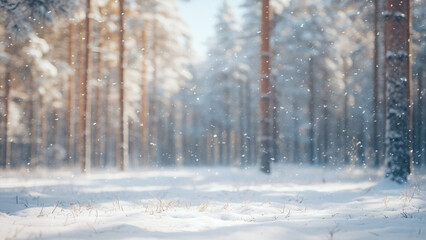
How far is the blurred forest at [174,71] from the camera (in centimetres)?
1266

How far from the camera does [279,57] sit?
70.7 ft

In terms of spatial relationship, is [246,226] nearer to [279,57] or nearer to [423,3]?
[279,57]

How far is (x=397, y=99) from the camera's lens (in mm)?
7801

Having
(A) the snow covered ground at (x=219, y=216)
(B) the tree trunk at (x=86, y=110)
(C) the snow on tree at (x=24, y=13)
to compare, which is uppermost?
(C) the snow on tree at (x=24, y=13)

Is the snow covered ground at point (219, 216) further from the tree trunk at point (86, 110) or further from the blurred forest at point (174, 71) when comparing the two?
the tree trunk at point (86, 110)

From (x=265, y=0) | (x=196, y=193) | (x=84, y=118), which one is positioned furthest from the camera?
(x=84, y=118)

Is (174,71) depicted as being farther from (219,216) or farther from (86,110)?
(219,216)

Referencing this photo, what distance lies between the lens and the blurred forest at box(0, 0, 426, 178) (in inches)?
499

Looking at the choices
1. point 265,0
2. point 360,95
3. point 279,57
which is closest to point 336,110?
point 360,95

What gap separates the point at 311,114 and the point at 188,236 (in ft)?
64.7

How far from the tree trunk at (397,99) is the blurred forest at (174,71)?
0.60 metres

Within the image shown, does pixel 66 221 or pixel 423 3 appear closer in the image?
pixel 66 221

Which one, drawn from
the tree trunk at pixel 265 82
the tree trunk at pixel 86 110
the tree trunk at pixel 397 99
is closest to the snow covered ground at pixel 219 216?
the tree trunk at pixel 397 99

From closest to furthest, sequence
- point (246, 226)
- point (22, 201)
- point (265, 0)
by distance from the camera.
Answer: point (246, 226)
point (22, 201)
point (265, 0)
